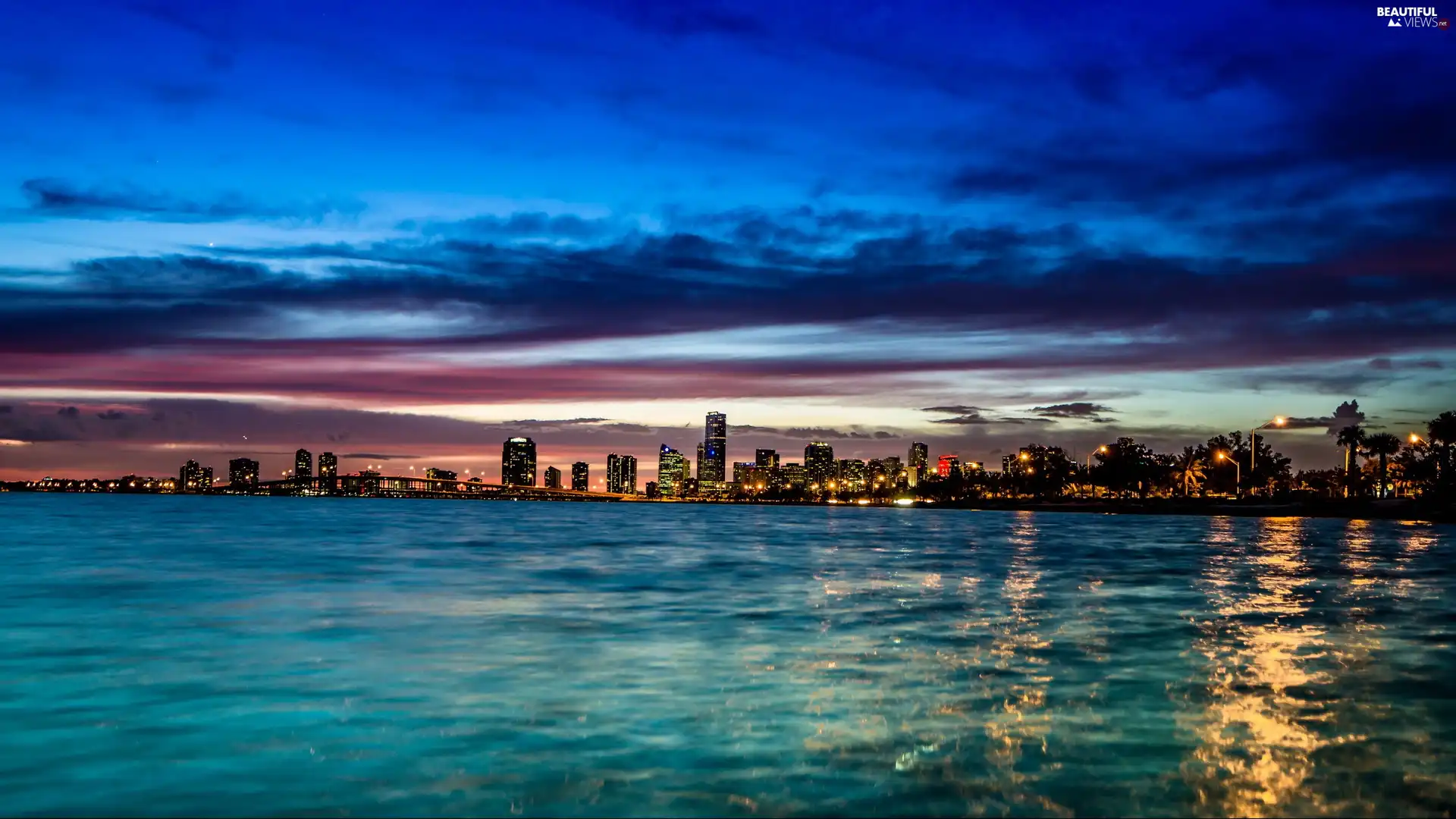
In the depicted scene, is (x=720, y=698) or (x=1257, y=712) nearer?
(x=1257, y=712)

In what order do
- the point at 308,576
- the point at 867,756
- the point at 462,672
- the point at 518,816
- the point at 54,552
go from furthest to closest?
the point at 54,552
the point at 308,576
the point at 462,672
the point at 867,756
the point at 518,816

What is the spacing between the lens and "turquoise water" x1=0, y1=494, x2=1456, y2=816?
44.0 feet

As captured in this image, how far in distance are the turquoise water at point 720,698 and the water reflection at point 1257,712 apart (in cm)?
8

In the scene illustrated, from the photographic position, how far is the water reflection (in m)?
13.2

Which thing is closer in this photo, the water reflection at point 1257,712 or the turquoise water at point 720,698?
the water reflection at point 1257,712

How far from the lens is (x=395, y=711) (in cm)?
1856

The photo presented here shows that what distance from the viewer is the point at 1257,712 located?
1850 centimetres

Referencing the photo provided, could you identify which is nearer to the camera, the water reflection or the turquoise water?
the water reflection

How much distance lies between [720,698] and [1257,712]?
343 inches

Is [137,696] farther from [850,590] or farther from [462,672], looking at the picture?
[850,590]

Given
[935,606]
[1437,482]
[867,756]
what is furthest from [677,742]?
[1437,482]

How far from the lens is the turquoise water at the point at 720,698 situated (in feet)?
44.0

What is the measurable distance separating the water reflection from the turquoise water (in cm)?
8

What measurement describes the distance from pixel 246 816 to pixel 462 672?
995 cm
